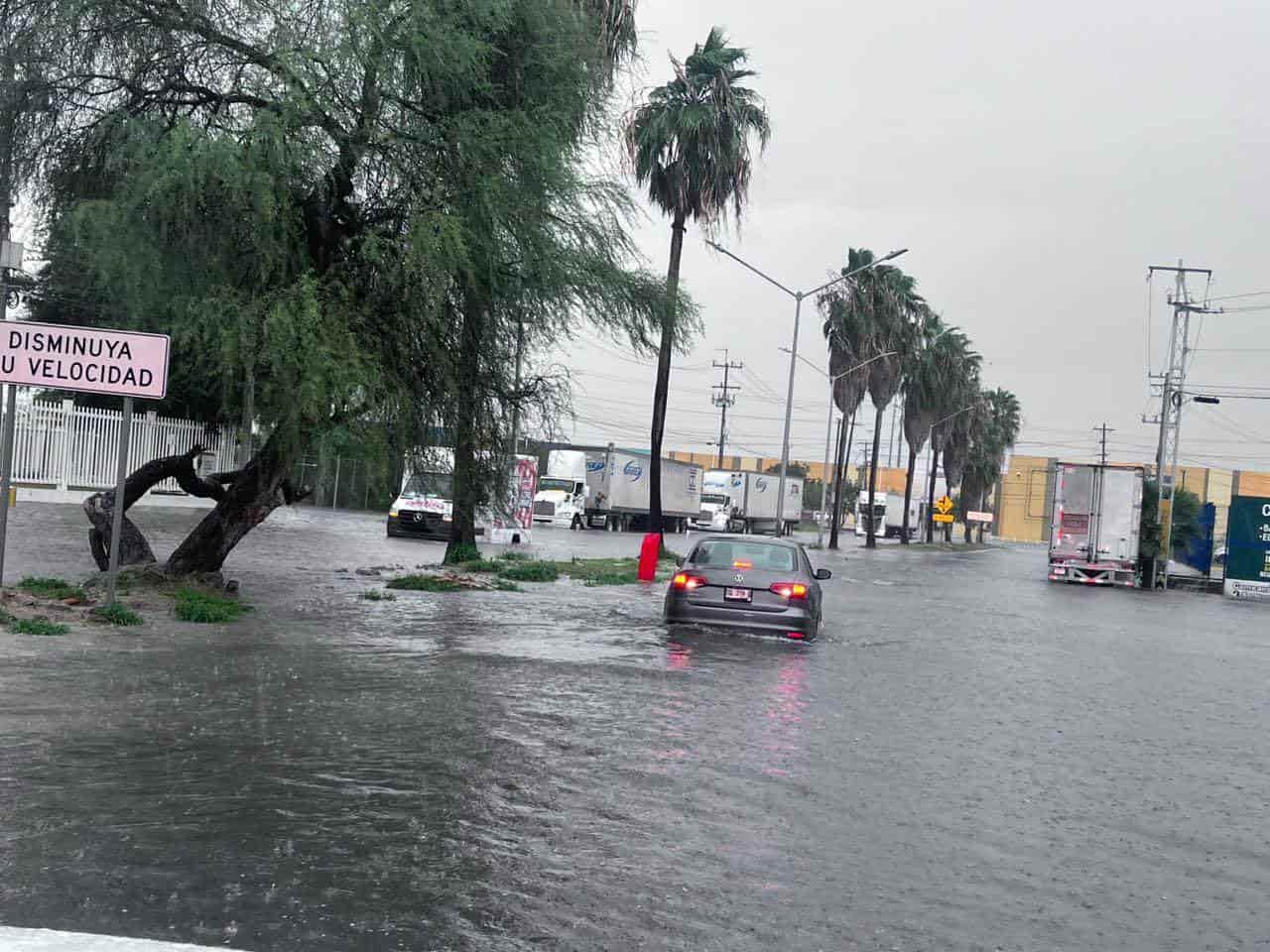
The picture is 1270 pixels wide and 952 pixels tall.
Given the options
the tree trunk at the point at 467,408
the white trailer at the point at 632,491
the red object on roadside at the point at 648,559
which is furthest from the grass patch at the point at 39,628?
the white trailer at the point at 632,491

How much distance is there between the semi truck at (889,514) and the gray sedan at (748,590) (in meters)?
83.7

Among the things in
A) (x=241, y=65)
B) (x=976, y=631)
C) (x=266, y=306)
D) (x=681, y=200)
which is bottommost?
(x=976, y=631)

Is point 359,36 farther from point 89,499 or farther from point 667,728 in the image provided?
point 667,728

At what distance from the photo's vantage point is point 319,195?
653 inches

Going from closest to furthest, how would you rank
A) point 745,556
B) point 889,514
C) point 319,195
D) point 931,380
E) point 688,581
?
point 319,195 → point 688,581 → point 745,556 → point 931,380 → point 889,514

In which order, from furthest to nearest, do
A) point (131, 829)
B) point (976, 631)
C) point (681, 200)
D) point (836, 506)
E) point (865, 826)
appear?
point (836, 506), point (681, 200), point (976, 631), point (865, 826), point (131, 829)

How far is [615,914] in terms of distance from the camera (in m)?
5.81

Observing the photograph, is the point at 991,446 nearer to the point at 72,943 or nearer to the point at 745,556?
the point at 745,556

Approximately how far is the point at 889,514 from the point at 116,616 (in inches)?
3727

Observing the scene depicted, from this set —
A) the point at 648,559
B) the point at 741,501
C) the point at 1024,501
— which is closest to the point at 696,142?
the point at 648,559

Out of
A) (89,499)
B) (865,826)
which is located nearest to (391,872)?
(865,826)

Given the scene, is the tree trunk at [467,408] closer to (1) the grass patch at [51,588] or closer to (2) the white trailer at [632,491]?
(1) the grass patch at [51,588]

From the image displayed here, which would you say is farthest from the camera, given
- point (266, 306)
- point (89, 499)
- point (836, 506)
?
point (836, 506)

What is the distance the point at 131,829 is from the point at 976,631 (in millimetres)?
18122
